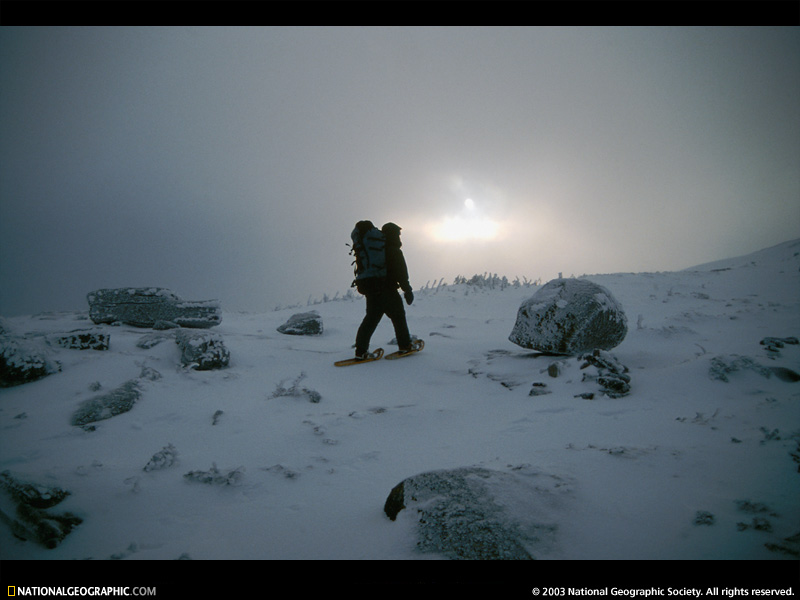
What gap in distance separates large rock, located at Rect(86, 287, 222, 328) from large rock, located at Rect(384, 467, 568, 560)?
5.60 metres

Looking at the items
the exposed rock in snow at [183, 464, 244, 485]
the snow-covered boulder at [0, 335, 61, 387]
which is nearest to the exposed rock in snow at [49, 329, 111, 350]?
the snow-covered boulder at [0, 335, 61, 387]

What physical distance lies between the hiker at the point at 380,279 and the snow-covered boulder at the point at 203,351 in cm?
169

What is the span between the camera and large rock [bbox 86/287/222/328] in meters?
5.68

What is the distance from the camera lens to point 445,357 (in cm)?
465

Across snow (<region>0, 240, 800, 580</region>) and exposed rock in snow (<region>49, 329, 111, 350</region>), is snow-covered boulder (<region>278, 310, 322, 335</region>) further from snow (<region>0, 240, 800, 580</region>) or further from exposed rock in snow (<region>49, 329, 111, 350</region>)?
exposed rock in snow (<region>49, 329, 111, 350</region>)

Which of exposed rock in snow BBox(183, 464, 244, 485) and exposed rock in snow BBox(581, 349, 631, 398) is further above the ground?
exposed rock in snow BBox(581, 349, 631, 398)

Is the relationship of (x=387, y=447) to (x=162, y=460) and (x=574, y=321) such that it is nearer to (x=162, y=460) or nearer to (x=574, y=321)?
(x=162, y=460)

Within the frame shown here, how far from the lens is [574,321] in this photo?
397 cm

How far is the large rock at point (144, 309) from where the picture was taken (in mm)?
5676

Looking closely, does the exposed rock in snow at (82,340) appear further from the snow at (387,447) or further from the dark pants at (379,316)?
the dark pants at (379,316)

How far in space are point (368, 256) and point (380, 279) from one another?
0.36m
